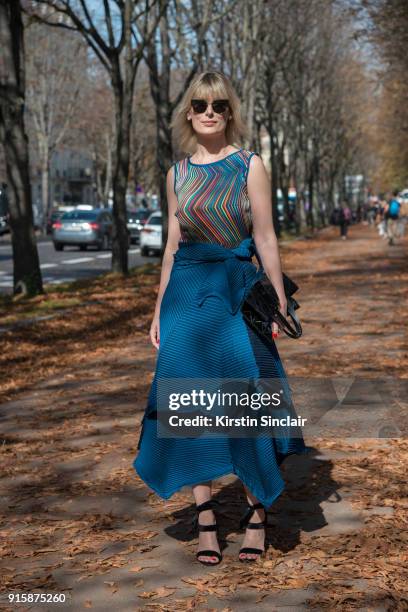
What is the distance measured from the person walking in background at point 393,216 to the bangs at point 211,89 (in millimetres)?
33727

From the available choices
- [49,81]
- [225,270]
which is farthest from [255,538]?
[49,81]

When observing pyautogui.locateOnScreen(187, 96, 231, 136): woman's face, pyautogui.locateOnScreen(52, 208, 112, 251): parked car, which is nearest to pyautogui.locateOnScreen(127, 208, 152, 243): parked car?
pyautogui.locateOnScreen(52, 208, 112, 251): parked car

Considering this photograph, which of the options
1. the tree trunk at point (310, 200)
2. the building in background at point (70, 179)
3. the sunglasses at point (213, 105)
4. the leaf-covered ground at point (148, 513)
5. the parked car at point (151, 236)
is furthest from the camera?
the building in background at point (70, 179)

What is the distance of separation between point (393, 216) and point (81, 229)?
35.3 feet

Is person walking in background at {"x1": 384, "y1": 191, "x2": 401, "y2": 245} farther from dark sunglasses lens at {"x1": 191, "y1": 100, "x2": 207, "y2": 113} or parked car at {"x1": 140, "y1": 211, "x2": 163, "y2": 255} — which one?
dark sunglasses lens at {"x1": 191, "y1": 100, "x2": 207, "y2": 113}

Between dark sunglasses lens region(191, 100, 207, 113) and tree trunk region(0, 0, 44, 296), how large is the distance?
13.6m

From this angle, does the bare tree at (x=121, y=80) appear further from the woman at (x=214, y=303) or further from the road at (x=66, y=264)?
the woman at (x=214, y=303)

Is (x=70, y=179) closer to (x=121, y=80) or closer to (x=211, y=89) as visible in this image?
(x=121, y=80)

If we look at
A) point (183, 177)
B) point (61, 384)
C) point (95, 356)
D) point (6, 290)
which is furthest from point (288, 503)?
point (6, 290)

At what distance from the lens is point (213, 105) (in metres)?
4.71

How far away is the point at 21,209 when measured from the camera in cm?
1844

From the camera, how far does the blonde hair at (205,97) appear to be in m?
4.69

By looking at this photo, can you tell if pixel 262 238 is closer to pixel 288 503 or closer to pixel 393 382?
pixel 288 503

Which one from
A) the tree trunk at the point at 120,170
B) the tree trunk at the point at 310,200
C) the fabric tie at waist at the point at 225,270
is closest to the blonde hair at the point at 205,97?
the fabric tie at waist at the point at 225,270
